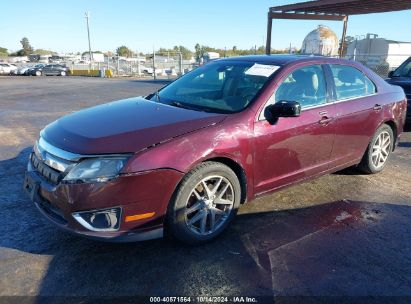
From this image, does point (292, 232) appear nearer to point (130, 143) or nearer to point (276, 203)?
point (276, 203)

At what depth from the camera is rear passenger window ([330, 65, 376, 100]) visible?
14.2 ft

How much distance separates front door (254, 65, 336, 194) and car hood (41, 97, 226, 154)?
0.58 metres

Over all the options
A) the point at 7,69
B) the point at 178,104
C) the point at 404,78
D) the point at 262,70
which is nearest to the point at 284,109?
the point at 262,70

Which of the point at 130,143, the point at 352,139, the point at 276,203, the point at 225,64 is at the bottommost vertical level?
the point at 276,203

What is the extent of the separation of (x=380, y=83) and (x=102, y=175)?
402 cm

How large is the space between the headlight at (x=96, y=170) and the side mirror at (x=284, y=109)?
1.49 m

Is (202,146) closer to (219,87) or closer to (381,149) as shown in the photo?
(219,87)

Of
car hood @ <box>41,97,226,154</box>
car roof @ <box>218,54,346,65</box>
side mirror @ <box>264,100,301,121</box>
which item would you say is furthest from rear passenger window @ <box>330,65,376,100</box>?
car hood @ <box>41,97,226,154</box>

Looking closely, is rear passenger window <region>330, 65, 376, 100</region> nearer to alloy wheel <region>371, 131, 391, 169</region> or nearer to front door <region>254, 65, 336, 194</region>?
front door <region>254, 65, 336, 194</region>

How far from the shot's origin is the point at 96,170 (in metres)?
2.75

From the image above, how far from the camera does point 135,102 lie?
4.07 m

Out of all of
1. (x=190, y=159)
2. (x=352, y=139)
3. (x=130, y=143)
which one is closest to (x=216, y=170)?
(x=190, y=159)

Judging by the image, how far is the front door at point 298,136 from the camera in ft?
11.6

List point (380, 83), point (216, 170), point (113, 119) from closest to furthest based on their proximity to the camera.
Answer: point (216, 170)
point (113, 119)
point (380, 83)
